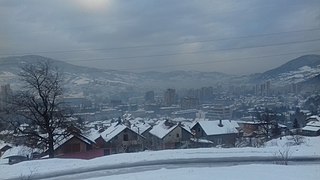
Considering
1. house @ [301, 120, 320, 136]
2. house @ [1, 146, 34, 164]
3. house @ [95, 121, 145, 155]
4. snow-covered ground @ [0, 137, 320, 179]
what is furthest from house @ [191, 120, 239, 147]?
snow-covered ground @ [0, 137, 320, 179]

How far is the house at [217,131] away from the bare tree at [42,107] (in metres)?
15.3

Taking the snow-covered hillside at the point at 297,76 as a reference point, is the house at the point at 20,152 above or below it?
below

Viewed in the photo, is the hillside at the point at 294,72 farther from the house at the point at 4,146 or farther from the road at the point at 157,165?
the house at the point at 4,146

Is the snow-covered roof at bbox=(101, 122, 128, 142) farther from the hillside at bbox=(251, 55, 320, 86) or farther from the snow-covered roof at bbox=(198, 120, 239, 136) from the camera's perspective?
the hillside at bbox=(251, 55, 320, 86)

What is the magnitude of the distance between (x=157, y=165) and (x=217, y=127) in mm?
22414

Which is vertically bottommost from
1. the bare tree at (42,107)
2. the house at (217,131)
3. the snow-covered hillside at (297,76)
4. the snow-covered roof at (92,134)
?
the house at (217,131)

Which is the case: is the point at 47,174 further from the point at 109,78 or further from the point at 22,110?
the point at 109,78

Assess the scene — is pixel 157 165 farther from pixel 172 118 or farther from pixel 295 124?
pixel 295 124

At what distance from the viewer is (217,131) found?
34.7 m

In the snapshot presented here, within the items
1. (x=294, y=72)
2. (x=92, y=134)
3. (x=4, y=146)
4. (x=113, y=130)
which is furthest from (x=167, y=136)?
(x=4, y=146)

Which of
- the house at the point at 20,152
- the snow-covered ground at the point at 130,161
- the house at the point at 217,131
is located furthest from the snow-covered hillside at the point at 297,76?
the house at the point at 20,152

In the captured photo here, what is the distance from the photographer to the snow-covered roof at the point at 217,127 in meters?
33.8

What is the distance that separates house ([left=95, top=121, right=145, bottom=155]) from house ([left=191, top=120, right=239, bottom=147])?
7.43 metres

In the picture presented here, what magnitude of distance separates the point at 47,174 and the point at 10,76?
21.9 feet
